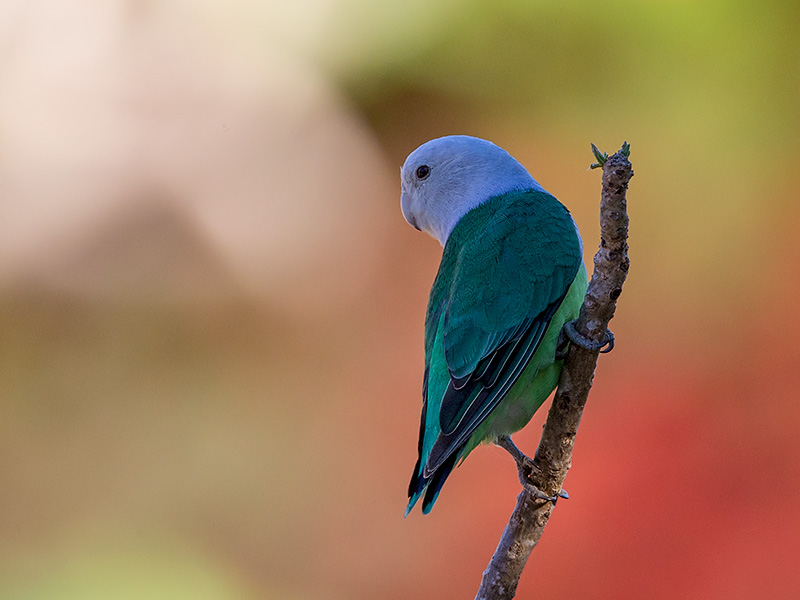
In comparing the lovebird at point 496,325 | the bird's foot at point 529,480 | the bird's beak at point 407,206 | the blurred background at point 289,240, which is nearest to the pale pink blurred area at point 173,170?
the blurred background at point 289,240

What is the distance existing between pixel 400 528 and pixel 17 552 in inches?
52.7

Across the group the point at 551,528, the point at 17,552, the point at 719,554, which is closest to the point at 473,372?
the point at 551,528

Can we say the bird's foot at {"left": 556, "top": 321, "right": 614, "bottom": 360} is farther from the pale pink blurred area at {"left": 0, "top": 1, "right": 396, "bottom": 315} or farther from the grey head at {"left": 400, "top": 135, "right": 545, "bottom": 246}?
the pale pink blurred area at {"left": 0, "top": 1, "right": 396, "bottom": 315}

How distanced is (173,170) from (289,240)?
477 mm

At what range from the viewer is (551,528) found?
230cm

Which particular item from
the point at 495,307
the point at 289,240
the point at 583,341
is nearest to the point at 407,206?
the point at 495,307

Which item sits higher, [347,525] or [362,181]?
[362,181]

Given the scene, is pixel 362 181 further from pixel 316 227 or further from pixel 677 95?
pixel 677 95

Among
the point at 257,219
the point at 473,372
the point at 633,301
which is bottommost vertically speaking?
the point at 473,372

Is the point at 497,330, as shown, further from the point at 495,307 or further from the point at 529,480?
the point at 529,480

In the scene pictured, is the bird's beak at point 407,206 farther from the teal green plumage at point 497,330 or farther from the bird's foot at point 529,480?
the bird's foot at point 529,480

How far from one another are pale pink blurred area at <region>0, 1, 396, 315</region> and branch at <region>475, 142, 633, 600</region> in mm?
1484

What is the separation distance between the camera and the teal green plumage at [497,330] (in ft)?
4.10

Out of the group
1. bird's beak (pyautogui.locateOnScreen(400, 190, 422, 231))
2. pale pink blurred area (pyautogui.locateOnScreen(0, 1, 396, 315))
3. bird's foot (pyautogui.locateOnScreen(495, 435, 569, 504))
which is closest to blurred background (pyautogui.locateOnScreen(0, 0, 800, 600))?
pale pink blurred area (pyautogui.locateOnScreen(0, 1, 396, 315))
